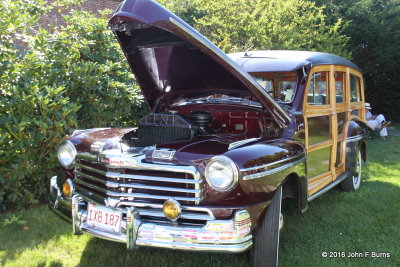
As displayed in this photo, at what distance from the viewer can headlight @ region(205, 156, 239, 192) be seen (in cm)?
232

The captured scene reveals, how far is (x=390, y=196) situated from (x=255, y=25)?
5.54m

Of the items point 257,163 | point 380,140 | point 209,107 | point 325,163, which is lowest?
point 380,140

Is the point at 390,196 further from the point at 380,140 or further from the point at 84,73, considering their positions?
the point at 380,140

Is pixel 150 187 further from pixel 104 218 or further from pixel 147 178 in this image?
pixel 104 218

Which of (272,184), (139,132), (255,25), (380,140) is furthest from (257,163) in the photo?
(380,140)

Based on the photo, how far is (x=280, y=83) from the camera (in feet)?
12.4

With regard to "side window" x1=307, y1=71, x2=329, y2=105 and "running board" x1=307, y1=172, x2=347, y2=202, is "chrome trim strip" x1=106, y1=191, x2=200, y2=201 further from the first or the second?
"side window" x1=307, y1=71, x2=329, y2=105

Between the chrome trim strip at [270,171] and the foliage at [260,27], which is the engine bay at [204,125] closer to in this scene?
the chrome trim strip at [270,171]

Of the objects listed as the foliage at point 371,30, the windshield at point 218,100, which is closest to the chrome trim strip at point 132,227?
the windshield at point 218,100

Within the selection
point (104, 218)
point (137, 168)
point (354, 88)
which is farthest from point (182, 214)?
point (354, 88)

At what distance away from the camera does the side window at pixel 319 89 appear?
3.71 m

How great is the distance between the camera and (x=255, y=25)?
A: 347 inches

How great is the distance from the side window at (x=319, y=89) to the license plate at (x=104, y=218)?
2.28 m

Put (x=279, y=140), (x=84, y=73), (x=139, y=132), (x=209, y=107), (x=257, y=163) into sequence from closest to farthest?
(x=257, y=163)
(x=279, y=140)
(x=139, y=132)
(x=209, y=107)
(x=84, y=73)
